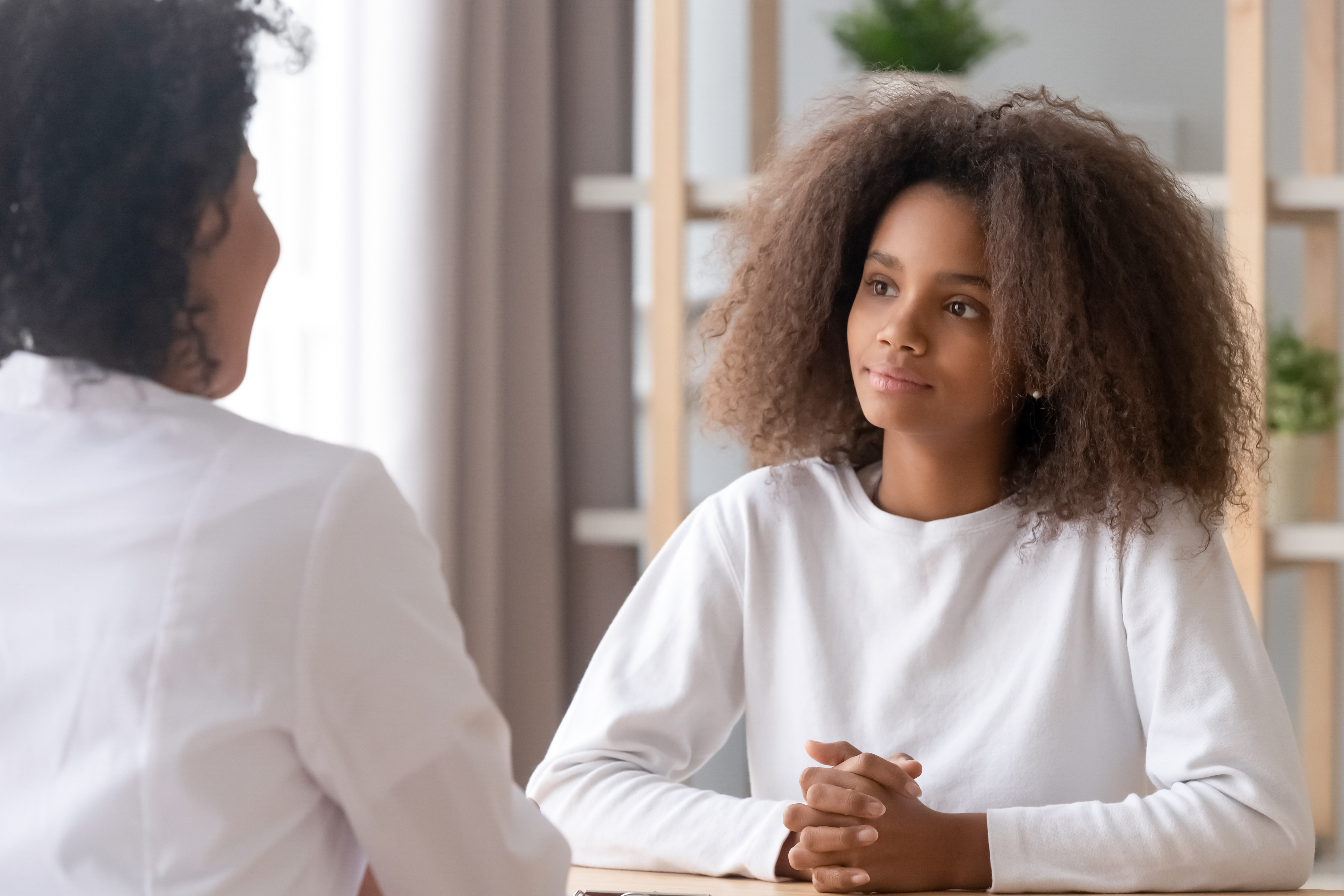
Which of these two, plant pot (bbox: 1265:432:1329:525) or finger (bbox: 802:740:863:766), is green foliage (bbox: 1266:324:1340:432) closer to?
plant pot (bbox: 1265:432:1329:525)

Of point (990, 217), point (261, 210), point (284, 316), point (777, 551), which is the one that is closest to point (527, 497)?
point (284, 316)

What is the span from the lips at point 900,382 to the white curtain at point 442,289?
0.90 m

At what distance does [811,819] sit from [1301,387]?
1446 millimetres

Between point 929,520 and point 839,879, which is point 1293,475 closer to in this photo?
point 929,520

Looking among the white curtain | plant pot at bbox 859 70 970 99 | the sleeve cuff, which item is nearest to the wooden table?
the sleeve cuff

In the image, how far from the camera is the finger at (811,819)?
104 cm

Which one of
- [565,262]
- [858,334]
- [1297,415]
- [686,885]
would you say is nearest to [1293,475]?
[1297,415]

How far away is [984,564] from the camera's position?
1295 mm

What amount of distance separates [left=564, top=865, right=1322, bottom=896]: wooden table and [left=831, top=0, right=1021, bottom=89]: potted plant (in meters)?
1.51

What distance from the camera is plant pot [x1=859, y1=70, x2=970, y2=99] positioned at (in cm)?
148

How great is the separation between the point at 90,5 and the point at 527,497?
1.72 metres

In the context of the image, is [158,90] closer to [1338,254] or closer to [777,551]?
[777,551]

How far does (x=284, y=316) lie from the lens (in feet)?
6.44

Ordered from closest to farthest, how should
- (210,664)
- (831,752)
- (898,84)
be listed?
(210,664) < (831,752) < (898,84)
